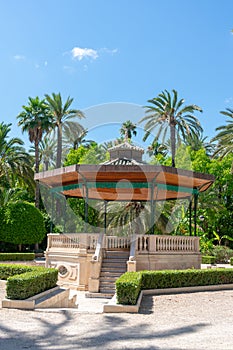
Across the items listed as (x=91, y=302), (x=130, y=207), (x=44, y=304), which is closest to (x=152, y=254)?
(x=91, y=302)

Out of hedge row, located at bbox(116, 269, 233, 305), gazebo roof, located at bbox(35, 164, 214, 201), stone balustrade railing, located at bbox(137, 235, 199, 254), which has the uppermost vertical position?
gazebo roof, located at bbox(35, 164, 214, 201)

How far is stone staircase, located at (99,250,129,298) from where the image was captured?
45.9ft

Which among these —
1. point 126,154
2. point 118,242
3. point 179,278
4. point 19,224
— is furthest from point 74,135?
point 179,278

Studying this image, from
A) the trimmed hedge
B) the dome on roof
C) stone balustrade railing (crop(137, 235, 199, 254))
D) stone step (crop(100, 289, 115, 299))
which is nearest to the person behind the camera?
stone step (crop(100, 289, 115, 299))

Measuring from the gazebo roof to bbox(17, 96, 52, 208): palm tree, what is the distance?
20.0 m

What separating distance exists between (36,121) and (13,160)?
580 cm

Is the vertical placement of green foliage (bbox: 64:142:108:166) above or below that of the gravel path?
above

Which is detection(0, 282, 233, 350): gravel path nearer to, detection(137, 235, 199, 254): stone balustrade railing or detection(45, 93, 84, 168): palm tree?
detection(137, 235, 199, 254): stone balustrade railing

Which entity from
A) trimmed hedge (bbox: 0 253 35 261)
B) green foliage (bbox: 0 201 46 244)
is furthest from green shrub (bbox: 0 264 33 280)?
green foliage (bbox: 0 201 46 244)

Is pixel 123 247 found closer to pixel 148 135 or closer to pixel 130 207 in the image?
pixel 130 207

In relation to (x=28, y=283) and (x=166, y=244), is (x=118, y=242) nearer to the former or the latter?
(x=166, y=244)

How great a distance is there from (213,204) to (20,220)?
1806 cm

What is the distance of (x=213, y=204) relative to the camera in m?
35.6

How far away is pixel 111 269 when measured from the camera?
14852 mm
